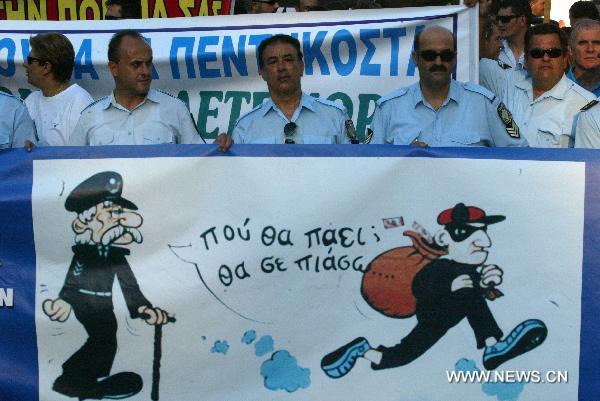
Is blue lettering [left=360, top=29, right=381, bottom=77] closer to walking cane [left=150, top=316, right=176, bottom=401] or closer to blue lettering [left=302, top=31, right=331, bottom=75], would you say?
blue lettering [left=302, top=31, right=331, bottom=75]

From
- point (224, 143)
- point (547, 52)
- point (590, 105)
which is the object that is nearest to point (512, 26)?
point (547, 52)

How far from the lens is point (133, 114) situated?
654cm

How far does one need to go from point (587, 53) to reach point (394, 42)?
1.12m

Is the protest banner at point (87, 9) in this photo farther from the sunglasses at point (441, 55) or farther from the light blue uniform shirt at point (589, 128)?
the light blue uniform shirt at point (589, 128)

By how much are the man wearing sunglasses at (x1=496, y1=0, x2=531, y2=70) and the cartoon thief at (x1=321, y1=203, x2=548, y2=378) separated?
8.06 feet

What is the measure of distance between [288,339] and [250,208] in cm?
60

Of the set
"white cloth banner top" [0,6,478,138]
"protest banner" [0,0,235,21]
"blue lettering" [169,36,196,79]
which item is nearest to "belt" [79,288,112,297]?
"white cloth banner top" [0,6,478,138]

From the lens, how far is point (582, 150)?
573 cm

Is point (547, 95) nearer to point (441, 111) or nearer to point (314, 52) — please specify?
point (441, 111)

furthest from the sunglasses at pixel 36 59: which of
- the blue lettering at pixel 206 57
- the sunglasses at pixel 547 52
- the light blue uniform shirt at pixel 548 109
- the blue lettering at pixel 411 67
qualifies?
the sunglasses at pixel 547 52

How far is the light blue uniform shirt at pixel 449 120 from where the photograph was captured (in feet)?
20.3

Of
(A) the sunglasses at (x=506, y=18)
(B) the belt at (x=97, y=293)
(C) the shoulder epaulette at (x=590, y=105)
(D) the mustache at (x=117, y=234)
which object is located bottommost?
(B) the belt at (x=97, y=293)

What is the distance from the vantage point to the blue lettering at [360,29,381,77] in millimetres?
7500

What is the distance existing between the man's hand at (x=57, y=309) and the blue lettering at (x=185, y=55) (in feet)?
7.42
